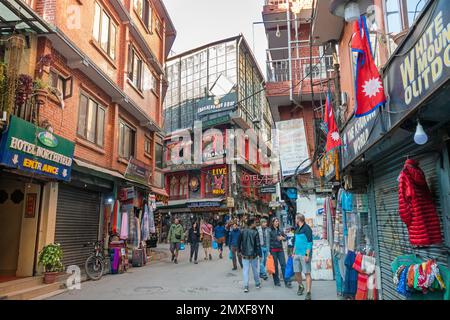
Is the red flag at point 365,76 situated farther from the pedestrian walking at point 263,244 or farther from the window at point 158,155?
the window at point 158,155

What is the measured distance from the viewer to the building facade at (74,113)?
349 inches

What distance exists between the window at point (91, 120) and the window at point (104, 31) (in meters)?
2.32

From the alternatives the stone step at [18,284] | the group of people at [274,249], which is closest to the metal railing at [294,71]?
the group of people at [274,249]

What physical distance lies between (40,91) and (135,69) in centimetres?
822

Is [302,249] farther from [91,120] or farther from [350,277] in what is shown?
[91,120]

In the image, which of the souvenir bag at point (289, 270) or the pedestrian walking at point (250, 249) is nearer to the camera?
the pedestrian walking at point (250, 249)

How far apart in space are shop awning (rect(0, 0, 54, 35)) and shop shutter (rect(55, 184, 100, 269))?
457 centimetres

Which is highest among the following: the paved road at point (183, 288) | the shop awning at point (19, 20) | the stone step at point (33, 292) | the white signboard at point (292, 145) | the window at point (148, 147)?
the shop awning at point (19, 20)

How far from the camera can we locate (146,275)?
12.2 m

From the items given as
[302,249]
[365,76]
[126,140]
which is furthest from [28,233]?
[365,76]

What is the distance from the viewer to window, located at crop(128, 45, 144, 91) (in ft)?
53.5

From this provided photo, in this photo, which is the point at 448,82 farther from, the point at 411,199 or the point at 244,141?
the point at 244,141

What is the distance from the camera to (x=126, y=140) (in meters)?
16.4

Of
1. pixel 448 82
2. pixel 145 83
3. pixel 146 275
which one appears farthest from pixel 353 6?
pixel 145 83
